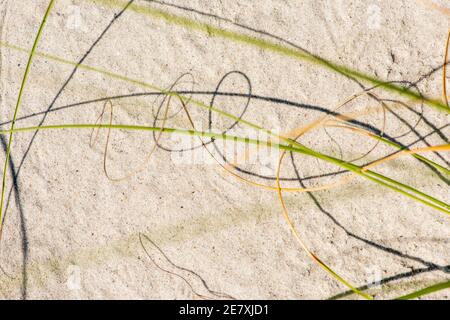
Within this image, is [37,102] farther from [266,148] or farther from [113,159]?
[266,148]

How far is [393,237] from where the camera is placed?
1192 millimetres

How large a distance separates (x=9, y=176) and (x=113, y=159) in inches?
14.9

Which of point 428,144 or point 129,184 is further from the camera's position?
point 129,184

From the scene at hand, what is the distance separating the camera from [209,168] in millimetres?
1265

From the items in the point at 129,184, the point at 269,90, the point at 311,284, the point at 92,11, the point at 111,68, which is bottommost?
the point at 311,284

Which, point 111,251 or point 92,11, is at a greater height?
point 92,11

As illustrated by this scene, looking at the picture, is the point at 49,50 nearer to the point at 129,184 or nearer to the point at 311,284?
the point at 129,184

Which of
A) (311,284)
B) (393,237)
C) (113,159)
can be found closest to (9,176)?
(113,159)

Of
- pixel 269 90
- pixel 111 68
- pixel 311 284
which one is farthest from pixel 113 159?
pixel 311 284

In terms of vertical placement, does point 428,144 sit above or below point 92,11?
below

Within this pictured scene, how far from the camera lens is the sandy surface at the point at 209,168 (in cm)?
119

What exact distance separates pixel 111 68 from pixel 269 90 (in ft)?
1.72

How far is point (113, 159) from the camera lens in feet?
4.25

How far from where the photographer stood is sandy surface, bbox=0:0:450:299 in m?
1.19
